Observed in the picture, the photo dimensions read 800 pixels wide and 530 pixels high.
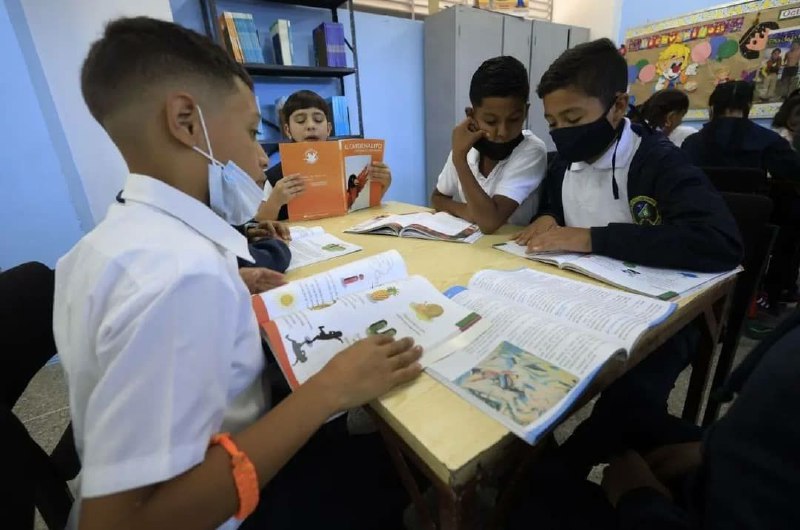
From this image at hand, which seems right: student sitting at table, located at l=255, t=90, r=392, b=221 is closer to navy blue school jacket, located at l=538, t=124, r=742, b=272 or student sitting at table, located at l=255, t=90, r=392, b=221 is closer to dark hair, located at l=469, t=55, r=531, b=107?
dark hair, located at l=469, t=55, r=531, b=107

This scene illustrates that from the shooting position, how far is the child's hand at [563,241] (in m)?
0.93

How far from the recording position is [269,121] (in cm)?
271

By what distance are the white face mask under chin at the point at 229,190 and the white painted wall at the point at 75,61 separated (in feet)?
5.00

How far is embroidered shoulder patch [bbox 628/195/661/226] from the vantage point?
959 millimetres

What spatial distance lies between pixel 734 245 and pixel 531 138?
0.80 m

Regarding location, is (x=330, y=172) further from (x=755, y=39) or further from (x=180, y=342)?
(x=755, y=39)

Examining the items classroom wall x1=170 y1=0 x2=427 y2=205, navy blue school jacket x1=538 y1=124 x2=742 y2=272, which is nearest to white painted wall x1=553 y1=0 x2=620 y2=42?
classroom wall x1=170 y1=0 x2=427 y2=205

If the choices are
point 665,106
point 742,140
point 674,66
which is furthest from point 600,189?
point 674,66

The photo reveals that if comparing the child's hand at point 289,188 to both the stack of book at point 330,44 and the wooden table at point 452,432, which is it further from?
the stack of book at point 330,44

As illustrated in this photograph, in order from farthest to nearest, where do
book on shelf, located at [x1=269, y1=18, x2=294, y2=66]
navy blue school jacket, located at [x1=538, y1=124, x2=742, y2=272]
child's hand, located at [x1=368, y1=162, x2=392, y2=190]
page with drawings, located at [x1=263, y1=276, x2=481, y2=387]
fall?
1. book on shelf, located at [x1=269, y1=18, x2=294, y2=66]
2. child's hand, located at [x1=368, y1=162, x2=392, y2=190]
3. navy blue school jacket, located at [x1=538, y1=124, x2=742, y2=272]
4. page with drawings, located at [x1=263, y1=276, x2=481, y2=387]

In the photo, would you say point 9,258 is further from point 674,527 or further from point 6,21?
point 674,527

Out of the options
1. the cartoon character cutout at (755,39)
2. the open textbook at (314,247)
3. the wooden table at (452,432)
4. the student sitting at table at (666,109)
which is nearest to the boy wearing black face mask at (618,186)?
the wooden table at (452,432)

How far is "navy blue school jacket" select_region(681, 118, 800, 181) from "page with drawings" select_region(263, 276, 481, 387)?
220 cm

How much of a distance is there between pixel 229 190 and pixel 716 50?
13.5ft
